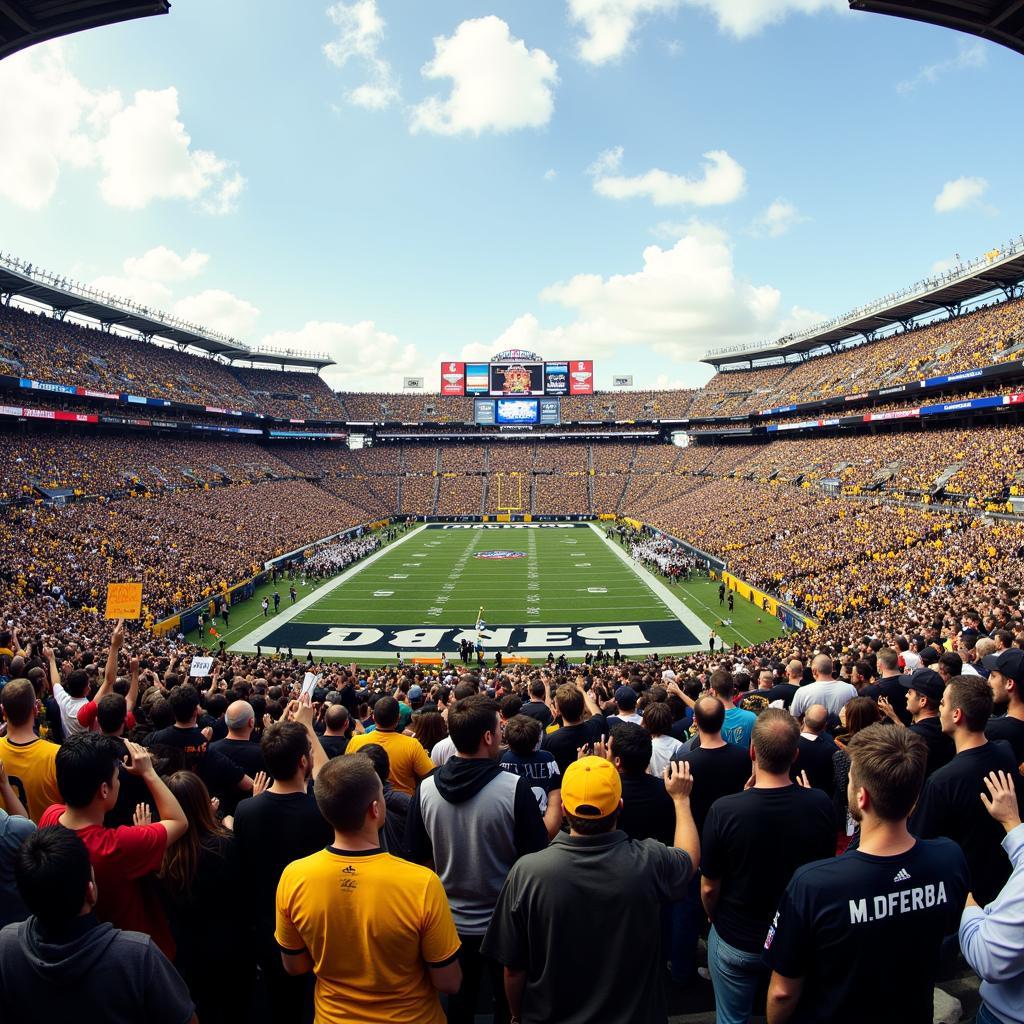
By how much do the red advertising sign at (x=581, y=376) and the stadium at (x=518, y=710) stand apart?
2809cm

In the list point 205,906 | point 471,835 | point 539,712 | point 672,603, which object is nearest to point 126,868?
point 205,906

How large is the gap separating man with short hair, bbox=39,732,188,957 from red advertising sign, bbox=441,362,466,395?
82041mm

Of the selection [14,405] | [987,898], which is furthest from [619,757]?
[14,405]

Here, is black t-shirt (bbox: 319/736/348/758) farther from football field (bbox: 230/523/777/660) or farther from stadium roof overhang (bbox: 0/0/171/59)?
football field (bbox: 230/523/777/660)

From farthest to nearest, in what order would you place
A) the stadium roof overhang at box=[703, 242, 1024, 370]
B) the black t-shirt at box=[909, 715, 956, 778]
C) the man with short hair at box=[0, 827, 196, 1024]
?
the stadium roof overhang at box=[703, 242, 1024, 370], the black t-shirt at box=[909, 715, 956, 778], the man with short hair at box=[0, 827, 196, 1024]

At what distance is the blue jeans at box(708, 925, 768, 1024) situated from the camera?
10.6ft

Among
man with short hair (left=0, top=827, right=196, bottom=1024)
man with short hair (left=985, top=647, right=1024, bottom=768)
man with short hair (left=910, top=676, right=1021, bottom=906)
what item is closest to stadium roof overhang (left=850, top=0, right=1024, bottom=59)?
man with short hair (left=985, top=647, right=1024, bottom=768)

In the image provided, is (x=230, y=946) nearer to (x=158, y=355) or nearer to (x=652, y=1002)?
(x=652, y=1002)

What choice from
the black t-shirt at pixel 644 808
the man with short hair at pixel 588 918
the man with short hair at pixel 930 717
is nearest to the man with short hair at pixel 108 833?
the man with short hair at pixel 588 918

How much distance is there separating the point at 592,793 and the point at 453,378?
275 feet

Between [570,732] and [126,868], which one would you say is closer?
[126,868]

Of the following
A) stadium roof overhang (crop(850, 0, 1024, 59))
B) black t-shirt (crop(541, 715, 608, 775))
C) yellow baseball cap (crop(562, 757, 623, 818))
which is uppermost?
stadium roof overhang (crop(850, 0, 1024, 59))

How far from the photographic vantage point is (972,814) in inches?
137

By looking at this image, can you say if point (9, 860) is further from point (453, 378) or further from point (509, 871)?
point (453, 378)
